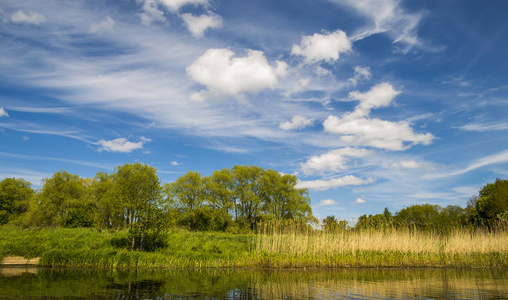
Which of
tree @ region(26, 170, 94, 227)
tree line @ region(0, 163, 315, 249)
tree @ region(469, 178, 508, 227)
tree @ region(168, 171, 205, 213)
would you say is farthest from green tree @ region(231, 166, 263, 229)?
tree @ region(469, 178, 508, 227)

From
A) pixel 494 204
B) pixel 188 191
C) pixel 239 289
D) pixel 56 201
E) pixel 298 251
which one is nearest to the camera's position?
pixel 239 289

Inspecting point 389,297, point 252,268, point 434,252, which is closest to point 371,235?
point 434,252

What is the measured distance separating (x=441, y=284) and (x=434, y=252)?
11220 millimetres

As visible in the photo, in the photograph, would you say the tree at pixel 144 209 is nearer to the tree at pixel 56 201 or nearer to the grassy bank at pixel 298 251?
the grassy bank at pixel 298 251

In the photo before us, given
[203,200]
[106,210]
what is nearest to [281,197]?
[203,200]

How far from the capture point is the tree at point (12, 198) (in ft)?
208

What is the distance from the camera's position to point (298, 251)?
23.3 meters

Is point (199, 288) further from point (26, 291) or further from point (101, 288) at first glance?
point (26, 291)

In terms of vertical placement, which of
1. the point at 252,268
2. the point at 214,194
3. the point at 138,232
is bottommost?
the point at 252,268

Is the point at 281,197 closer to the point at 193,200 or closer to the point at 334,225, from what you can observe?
the point at 193,200

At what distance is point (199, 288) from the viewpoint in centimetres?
1328

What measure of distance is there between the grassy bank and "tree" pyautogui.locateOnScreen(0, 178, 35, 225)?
4657 cm

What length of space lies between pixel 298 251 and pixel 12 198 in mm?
71543

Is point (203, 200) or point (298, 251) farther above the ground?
point (203, 200)
